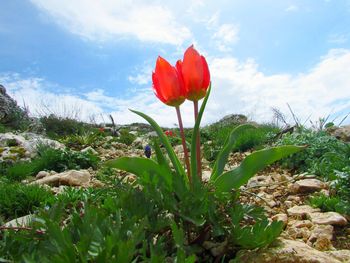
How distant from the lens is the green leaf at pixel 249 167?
1.69 m

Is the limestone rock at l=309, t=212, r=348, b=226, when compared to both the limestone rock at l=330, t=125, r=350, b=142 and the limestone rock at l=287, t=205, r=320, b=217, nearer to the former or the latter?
the limestone rock at l=287, t=205, r=320, b=217

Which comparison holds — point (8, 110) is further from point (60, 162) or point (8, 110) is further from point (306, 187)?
point (306, 187)

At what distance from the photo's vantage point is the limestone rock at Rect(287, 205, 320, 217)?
2.37 meters

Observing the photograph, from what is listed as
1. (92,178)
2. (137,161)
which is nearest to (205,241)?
(137,161)

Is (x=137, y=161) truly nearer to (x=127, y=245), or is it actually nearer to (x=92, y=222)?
(x=92, y=222)

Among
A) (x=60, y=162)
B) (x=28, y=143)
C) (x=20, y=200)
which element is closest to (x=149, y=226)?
(x=20, y=200)

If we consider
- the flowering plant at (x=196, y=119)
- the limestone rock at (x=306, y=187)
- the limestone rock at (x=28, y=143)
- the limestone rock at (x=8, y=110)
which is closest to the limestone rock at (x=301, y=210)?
the limestone rock at (x=306, y=187)

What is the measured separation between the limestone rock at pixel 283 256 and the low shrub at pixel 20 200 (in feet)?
6.56

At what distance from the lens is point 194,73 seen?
1.68 m

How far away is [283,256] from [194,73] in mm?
850

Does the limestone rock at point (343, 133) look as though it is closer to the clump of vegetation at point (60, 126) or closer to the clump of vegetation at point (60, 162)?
the clump of vegetation at point (60, 162)

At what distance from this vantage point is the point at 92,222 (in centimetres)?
106

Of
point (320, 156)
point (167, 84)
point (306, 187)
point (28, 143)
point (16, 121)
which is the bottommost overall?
point (306, 187)

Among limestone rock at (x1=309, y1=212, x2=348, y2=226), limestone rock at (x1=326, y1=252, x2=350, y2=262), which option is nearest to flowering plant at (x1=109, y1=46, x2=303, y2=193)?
limestone rock at (x1=326, y1=252, x2=350, y2=262)
